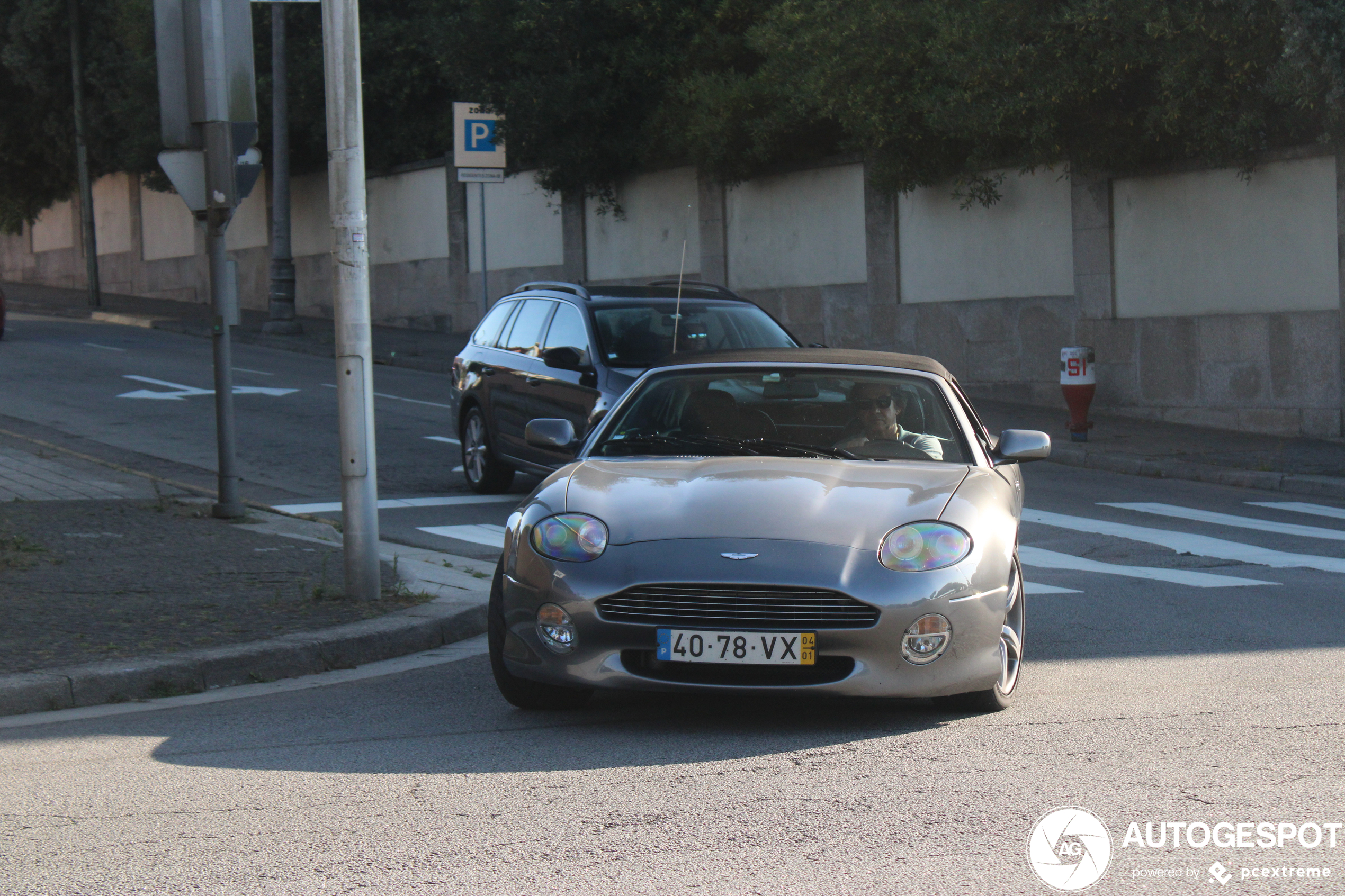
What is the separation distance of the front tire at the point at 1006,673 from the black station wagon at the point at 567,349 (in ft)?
17.0

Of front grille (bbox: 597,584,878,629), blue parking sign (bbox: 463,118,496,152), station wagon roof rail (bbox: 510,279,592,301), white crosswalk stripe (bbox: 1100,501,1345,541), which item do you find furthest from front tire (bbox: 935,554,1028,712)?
blue parking sign (bbox: 463,118,496,152)

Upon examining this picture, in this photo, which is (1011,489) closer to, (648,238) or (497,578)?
(497,578)

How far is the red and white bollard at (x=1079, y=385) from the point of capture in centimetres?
1636

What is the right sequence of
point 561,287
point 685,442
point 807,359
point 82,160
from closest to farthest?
point 685,442
point 807,359
point 561,287
point 82,160

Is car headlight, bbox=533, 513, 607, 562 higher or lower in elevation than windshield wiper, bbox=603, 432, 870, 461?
lower

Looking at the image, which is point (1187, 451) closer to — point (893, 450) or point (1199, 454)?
point (1199, 454)

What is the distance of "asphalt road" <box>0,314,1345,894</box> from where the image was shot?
157 inches

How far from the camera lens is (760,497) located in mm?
5578

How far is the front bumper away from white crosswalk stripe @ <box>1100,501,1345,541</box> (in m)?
6.52

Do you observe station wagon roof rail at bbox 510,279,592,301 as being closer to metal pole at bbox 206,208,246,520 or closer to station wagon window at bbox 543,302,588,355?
station wagon window at bbox 543,302,588,355

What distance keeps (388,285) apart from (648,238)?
8246mm

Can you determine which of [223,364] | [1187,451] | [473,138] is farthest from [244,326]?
[223,364]

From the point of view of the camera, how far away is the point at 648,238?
26.1 meters

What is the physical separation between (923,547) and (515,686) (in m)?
1.58
